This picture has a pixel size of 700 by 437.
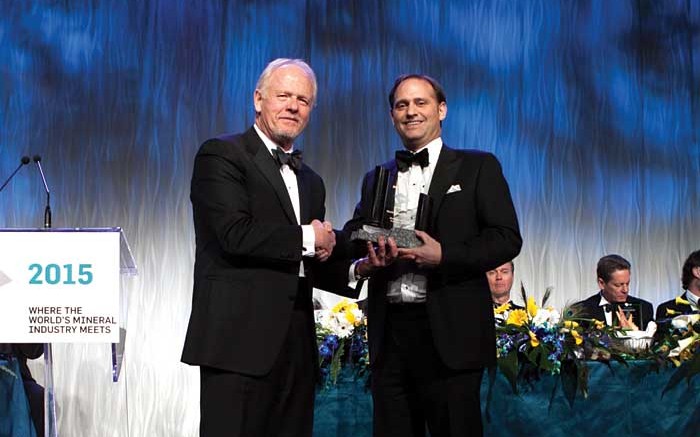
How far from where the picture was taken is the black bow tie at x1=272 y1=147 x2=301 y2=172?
104 inches

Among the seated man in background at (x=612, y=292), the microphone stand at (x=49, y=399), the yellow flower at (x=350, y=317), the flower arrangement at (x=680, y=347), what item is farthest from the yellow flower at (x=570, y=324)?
the seated man in background at (x=612, y=292)

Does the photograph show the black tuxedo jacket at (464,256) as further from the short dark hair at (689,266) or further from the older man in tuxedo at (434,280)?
the short dark hair at (689,266)

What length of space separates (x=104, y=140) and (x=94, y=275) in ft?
Answer: 9.26

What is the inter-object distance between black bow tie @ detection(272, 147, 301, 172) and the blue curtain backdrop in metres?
3.29

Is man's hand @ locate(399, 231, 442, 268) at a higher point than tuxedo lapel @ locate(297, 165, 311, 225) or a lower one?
lower

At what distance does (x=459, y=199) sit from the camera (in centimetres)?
277

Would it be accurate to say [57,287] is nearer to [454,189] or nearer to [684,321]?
[454,189]

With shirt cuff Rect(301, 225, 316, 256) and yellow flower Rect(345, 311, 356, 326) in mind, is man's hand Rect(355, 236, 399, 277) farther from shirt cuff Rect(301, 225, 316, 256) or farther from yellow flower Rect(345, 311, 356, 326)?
yellow flower Rect(345, 311, 356, 326)

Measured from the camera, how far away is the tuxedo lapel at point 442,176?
2.77 metres

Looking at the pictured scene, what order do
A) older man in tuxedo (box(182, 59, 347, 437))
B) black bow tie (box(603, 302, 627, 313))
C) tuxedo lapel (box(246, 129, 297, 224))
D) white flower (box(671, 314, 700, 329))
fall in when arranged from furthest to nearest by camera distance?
black bow tie (box(603, 302, 627, 313)) → white flower (box(671, 314, 700, 329)) → tuxedo lapel (box(246, 129, 297, 224)) → older man in tuxedo (box(182, 59, 347, 437))

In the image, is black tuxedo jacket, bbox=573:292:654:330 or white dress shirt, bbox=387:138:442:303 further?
black tuxedo jacket, bbox=573:292:654:330

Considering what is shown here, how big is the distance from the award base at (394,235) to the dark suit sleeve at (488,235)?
9 centimetres

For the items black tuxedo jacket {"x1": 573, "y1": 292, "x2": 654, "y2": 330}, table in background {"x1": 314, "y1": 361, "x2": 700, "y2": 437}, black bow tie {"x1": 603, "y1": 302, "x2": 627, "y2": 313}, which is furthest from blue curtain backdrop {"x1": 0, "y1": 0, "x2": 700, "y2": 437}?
table in background {"x1": 314, "y1": 361, "x2": 700, "y2": 437}

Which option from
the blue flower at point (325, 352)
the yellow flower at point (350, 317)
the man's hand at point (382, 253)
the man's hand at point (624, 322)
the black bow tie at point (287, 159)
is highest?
the black bow tie at point (287, 159)
